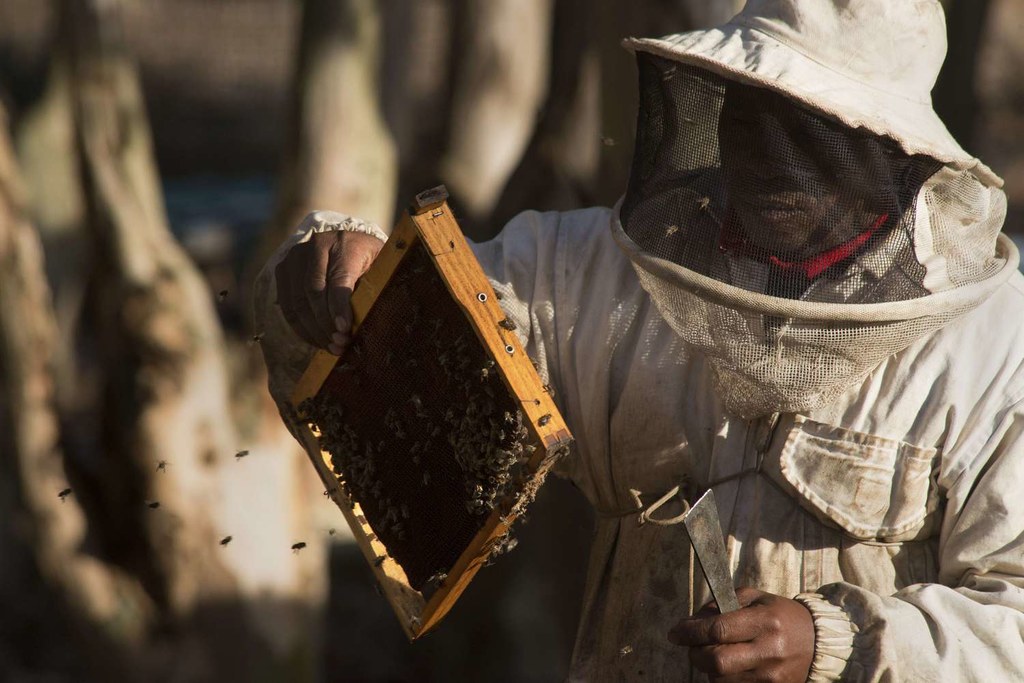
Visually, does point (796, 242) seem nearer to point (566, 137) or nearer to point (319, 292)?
point (319, 292)

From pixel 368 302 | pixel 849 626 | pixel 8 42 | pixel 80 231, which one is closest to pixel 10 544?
pixel 80 231

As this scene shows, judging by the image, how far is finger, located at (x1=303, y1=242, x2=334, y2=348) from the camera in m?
2.67

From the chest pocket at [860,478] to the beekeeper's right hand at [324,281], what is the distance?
3.28ft

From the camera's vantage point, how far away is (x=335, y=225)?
2.81 meters

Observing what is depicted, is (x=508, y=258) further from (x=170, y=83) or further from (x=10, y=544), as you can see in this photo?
(x=170, y=83)

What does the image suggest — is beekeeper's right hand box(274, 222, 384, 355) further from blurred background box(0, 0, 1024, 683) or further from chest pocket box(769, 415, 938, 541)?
blurred background box(0, 0, 1024, 683)

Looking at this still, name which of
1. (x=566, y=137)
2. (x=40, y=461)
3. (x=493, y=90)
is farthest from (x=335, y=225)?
(x=493, y=90)

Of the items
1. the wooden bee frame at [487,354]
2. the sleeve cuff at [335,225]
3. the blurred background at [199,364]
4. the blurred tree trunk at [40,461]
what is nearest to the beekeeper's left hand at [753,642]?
the wooden bee frame at [487,354]

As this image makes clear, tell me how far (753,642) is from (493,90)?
797 centimetres

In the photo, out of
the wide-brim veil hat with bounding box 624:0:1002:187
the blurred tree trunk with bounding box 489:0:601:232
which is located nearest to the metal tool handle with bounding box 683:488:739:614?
the wide-brim veil hat with bounding box 624:0:1002:187

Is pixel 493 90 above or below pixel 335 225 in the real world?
below

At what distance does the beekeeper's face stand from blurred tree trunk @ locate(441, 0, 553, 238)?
20.2 ft

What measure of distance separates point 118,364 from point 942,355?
432 cm

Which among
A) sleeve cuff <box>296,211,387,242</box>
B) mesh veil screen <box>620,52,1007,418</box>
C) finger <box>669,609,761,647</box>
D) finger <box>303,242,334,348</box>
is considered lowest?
finger <box>669,609,761,647</box>
